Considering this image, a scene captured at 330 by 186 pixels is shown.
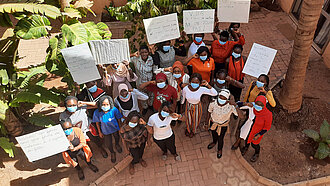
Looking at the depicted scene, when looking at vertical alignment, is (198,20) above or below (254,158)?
above

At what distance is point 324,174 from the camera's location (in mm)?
5785

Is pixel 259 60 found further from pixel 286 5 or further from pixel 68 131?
pixel 286 5

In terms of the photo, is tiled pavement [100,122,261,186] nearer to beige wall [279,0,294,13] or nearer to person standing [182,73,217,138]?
person standing [182,73,217,138]

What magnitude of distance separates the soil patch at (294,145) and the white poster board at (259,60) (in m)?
1.78

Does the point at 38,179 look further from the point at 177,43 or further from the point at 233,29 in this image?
the point at 233,29

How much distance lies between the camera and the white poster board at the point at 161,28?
231 inches

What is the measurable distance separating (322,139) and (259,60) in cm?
232

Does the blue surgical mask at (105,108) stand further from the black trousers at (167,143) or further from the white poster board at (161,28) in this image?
the white poster board at (161,28)

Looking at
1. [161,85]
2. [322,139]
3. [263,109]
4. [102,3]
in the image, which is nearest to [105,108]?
[161,85]

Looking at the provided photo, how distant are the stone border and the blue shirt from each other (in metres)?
0.92

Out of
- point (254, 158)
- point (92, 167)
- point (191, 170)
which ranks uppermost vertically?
point (92, 167)

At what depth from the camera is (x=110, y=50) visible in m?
5.62

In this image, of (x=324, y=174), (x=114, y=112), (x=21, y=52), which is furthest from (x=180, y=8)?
(x=21, y=52)

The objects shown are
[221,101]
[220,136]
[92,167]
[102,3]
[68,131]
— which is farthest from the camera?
[102,3]
